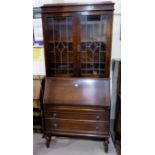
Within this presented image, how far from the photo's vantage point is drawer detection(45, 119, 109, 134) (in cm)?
234

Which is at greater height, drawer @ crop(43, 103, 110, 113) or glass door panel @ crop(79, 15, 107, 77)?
glass door panel @ crop(79, 15, 107, 77)

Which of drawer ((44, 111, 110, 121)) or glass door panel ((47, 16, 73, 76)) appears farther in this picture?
glass door panel ((47, 16, 73, 76))

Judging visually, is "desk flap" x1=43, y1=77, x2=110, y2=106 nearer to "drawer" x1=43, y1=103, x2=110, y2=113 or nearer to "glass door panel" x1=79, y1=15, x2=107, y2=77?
"drawer" x1=43, y1=103, x2=110, y2=113

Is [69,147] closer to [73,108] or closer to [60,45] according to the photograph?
[73,108]

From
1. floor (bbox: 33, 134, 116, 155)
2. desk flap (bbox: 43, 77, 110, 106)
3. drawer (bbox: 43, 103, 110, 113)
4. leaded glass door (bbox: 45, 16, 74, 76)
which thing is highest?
leaded glass door (bbox: 45, 16, 74, 76)

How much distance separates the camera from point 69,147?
8.11 ft

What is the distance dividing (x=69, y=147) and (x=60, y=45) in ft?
4.51

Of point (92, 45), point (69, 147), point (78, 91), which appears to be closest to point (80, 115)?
point (78, 91)

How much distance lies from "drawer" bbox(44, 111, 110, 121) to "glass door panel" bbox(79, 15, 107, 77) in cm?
51

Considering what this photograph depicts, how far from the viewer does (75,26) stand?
92.7 inches

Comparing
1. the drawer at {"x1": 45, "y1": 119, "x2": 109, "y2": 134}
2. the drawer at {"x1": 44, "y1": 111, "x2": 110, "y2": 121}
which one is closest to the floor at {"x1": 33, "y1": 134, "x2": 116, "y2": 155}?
the drawer at {"x1": 45, "y1": 119, "x2": 109, "y2": 134}

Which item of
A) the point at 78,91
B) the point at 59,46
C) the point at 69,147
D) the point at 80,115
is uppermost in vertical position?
the point at 59,46
